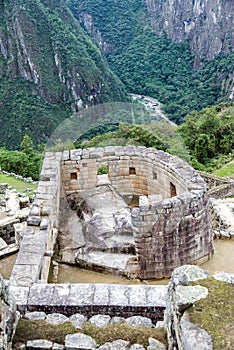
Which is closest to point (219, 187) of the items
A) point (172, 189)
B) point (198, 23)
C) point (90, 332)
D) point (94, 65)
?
point (172, 189)

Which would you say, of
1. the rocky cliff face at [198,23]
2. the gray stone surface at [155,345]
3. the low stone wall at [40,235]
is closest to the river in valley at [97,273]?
the low stone wall at [40,235]

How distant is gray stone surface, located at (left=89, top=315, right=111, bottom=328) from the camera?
190 inches

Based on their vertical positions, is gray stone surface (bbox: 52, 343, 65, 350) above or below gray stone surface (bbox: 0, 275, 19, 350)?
below

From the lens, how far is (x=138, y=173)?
35.7 ft

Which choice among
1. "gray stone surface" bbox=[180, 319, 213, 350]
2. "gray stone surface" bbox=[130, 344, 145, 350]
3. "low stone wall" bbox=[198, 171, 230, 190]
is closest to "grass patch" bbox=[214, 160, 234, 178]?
"low stone wall" bbox=[198, 171, 230, 190]

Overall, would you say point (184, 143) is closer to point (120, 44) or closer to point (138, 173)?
point (138, 173)

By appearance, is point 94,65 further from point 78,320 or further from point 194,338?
point 194,338

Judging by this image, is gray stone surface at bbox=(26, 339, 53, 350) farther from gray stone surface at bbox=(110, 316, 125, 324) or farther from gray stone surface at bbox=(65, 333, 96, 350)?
gray stone surface at bbox=(110, 316, 125, 324)

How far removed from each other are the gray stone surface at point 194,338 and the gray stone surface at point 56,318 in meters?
1.72

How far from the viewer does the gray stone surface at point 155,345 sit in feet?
13.8

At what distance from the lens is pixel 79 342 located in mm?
4316

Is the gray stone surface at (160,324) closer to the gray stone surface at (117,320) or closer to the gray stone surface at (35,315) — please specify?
the gray stone surface at (117,320)

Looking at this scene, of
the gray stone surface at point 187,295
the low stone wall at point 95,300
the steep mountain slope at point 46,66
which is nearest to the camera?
the gray stone surface at point 187,295

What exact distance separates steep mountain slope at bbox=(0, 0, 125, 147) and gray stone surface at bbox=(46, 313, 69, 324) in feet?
269
